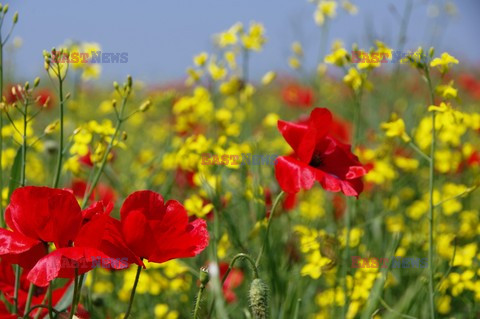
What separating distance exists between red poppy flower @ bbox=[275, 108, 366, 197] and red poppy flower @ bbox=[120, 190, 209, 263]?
202mm

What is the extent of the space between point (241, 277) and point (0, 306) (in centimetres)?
94

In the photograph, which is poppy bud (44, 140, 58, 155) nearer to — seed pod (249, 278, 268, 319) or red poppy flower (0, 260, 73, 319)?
red poppy flower (0, 260, 73, 319)

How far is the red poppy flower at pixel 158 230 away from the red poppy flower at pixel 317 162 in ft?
0.66

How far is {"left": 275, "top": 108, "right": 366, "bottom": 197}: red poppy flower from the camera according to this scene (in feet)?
3.47

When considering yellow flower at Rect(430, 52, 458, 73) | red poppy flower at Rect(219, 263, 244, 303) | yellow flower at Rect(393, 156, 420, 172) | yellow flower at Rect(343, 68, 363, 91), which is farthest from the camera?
yellow flower at Rect(393, 156, 420, 172)

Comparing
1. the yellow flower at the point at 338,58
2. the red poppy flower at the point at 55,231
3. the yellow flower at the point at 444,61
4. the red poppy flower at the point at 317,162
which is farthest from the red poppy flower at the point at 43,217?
the yellow flower at the point at 338,58

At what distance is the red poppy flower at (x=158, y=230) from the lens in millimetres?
866

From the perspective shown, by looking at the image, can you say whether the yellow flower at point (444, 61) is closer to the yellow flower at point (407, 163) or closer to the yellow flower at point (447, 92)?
the yellow flower at point (447, 92)

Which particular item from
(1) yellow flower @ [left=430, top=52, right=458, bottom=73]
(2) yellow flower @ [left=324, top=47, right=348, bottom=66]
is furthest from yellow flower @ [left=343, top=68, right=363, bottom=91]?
(1) yellow flower @ [left=430, top=52, right=458, bottom=73]

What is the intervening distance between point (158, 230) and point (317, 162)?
386 millimetres

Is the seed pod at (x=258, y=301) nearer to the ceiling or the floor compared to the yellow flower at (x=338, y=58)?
nearer to the floor

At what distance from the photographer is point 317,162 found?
45.8 inches

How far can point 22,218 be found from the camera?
853mm

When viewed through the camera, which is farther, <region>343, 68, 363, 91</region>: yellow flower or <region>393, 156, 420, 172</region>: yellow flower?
<region>393, 156, 420, 172</region>: yellow flower
